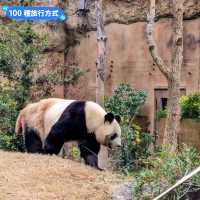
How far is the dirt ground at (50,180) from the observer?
5473 mm

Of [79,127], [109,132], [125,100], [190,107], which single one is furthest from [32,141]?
[125,100]

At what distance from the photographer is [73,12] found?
47.1ft

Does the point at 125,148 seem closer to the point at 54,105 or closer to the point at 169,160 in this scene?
the point at 54,105

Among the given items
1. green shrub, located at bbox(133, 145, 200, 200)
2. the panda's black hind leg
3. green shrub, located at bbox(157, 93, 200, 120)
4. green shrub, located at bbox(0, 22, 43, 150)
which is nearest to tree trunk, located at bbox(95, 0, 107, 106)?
green shrub, located at bbox(0, 22, 43, 150)

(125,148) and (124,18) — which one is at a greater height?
(124,18)

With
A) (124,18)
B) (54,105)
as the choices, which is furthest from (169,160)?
(124,18)

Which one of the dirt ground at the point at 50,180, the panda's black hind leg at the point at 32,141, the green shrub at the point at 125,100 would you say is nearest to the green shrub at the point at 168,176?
the dirt ground at the point at 50,180

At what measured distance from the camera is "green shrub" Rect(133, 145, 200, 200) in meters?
5.08

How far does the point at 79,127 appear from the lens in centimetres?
Answer: 803

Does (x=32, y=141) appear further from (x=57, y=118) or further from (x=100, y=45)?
(x=100, y=45)

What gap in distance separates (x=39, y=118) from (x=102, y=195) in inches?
120

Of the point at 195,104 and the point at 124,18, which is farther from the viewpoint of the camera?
the point at 124,18

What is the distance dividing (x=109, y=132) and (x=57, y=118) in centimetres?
77

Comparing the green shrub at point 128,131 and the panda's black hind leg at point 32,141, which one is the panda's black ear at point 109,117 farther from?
the panda's black hind leg at point 32,141
